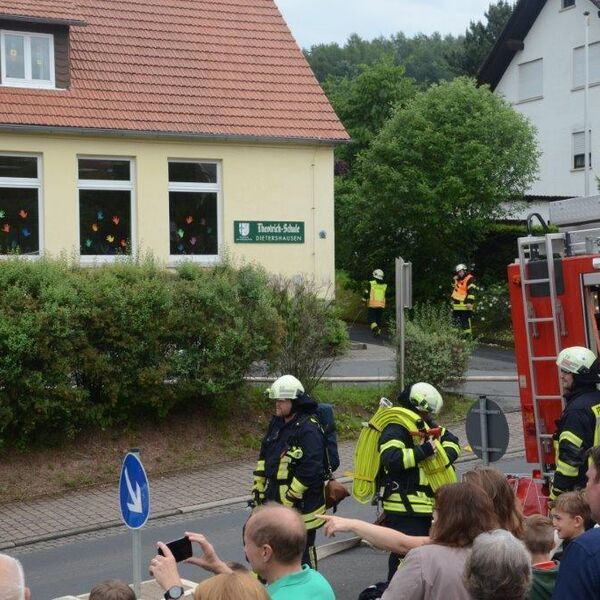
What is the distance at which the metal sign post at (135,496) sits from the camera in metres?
7.13

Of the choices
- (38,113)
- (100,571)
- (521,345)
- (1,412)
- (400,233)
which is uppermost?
(38,113)

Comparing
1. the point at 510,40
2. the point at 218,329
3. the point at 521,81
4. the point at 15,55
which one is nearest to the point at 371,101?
the point at 510,40

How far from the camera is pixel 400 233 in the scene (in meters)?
28.3

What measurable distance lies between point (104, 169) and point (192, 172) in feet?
5.96

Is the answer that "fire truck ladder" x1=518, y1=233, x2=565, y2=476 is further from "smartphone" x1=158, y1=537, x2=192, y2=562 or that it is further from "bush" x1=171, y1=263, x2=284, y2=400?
"smartphone" x1=158, y1=537, x2=192, y2=562

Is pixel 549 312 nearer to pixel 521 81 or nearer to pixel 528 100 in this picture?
pixel 528 100

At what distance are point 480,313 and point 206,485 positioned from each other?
14.9 meters

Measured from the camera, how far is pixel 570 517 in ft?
18.2

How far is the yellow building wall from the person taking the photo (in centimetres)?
1936

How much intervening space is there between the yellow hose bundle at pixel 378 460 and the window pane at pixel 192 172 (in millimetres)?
13819

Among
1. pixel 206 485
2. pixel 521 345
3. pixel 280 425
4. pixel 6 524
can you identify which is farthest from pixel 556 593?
pixel 206 485

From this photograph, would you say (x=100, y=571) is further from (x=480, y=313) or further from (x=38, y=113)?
(x=480, y=313)

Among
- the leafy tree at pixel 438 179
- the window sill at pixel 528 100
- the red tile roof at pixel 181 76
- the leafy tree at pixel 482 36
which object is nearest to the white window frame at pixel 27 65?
the red tile roof at pixel 181 76

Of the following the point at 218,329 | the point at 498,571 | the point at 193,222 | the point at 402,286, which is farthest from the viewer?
the point at 193,222
